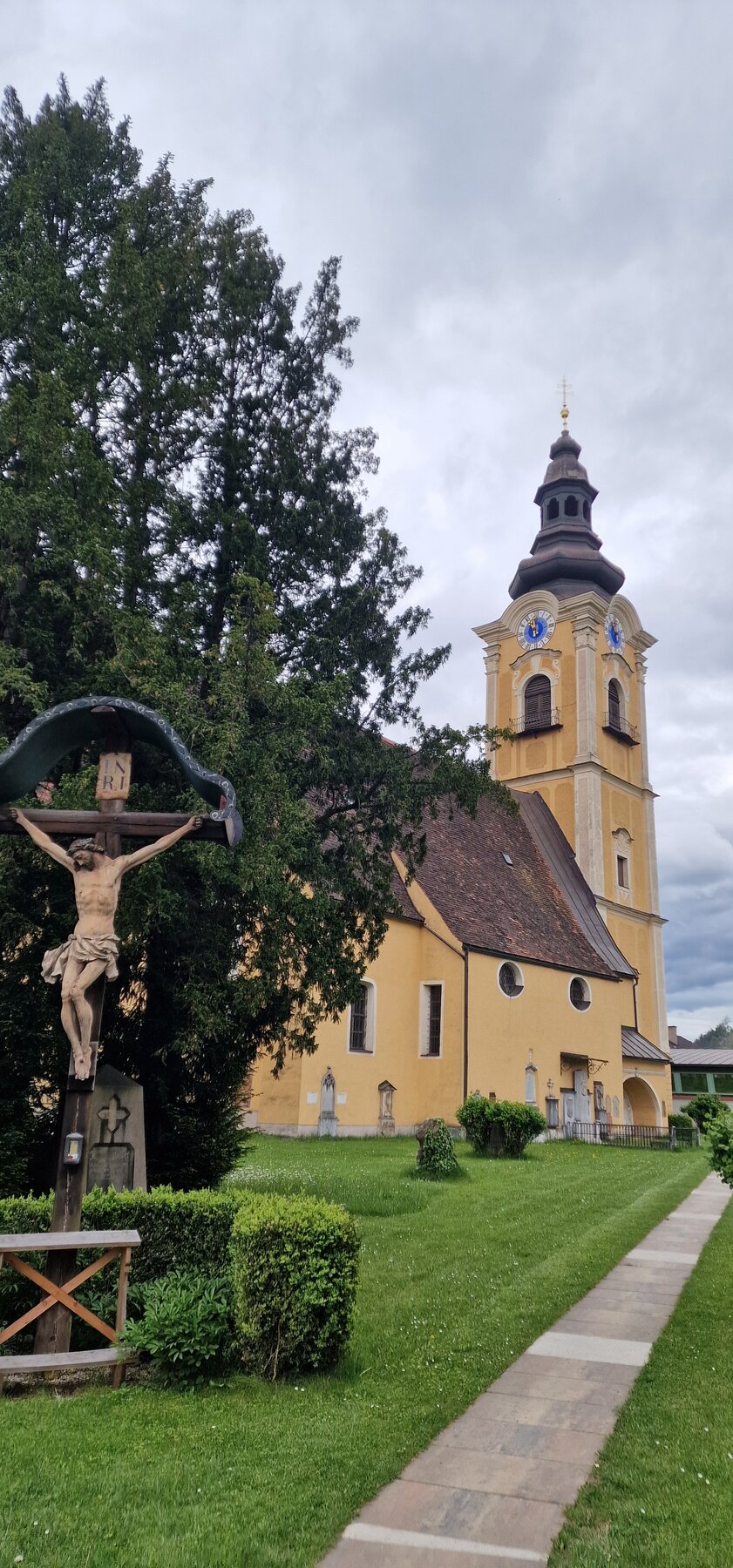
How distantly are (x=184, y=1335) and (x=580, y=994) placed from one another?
28.3 metres

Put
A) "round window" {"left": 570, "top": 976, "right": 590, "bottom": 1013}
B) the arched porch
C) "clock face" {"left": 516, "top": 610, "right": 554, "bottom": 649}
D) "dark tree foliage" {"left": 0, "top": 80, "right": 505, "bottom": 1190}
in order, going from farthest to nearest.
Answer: "clock face" {"left": 516, "top": 610, "right": 554, "bottom": 649}
the arched porch
"round window" {"left": 570, "top": 976, "right": 590, "bottom": 1013}
"dark tree foliage" {"left": 0, "top": 80, "right": 505, "bottom": 1190}

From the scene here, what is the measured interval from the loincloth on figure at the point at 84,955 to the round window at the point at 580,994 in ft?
90.9

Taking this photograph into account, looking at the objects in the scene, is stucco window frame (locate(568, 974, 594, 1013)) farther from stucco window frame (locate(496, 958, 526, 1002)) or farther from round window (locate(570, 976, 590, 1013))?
stucco window frame (locate(496, 958, 526, 1002))

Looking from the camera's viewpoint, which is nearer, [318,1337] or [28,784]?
[318,1337]

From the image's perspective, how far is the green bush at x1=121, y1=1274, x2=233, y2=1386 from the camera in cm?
566

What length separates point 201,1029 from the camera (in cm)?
1068

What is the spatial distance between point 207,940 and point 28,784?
478cm

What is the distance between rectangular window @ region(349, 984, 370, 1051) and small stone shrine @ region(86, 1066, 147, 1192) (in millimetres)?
18011

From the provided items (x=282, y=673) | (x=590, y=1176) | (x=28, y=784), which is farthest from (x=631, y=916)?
(x=28, y=784)

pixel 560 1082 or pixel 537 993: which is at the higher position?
pixel 537 993

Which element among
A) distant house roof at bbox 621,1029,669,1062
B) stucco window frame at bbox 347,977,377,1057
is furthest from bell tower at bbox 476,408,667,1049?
stucco window frame at bbox 347,977,377,1057

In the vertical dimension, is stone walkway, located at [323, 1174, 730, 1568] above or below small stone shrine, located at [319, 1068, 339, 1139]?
below

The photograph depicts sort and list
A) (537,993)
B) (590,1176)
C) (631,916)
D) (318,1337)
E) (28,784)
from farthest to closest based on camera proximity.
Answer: (631,916)
(537,993)
(590,1176)
(28,784)
(318,1337)

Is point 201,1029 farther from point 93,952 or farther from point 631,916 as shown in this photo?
point 631,916
